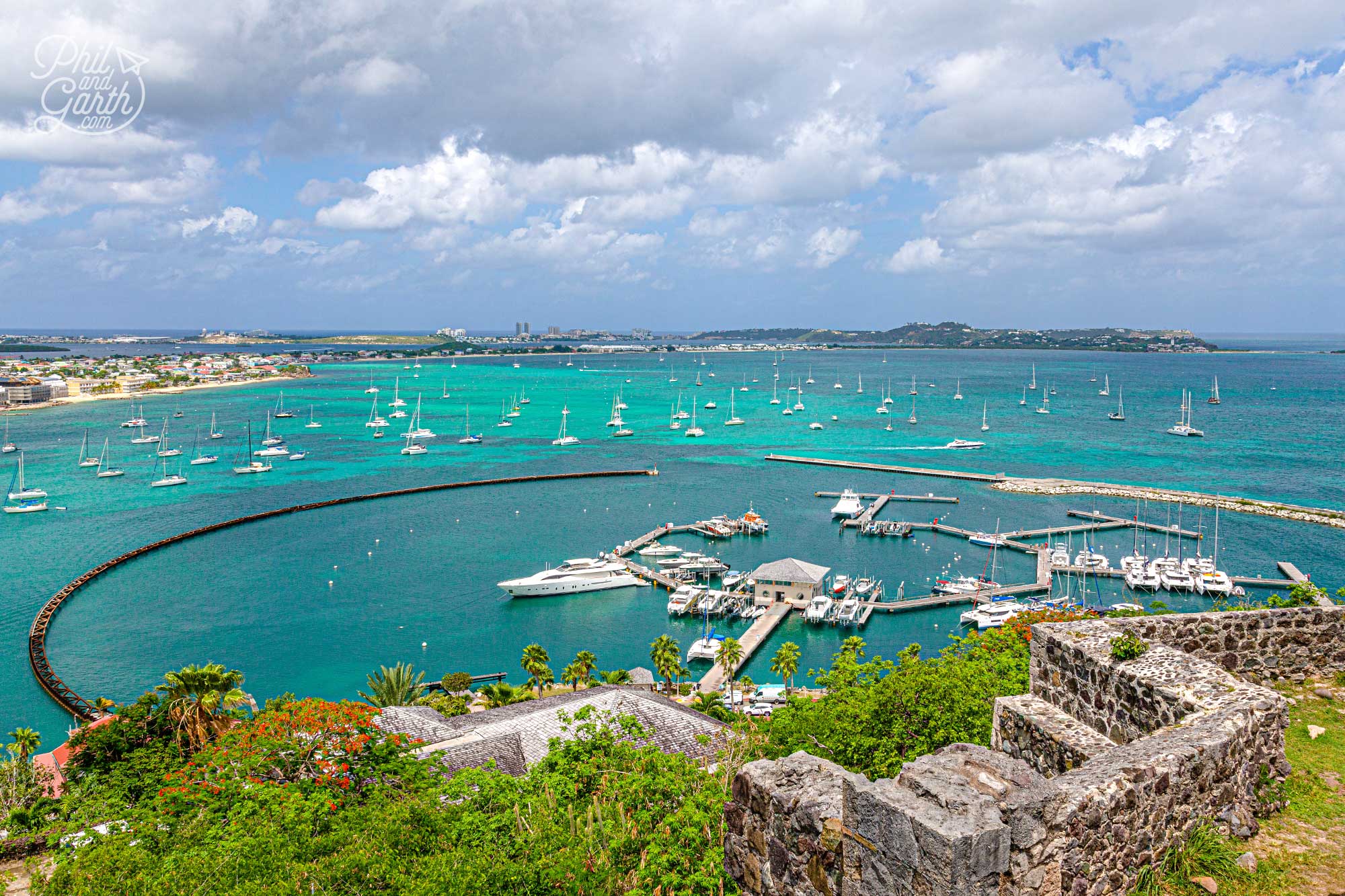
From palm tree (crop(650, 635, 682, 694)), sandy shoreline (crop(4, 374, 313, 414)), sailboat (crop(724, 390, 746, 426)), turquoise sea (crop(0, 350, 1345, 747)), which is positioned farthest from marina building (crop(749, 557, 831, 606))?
sandy shoreline (crop(4, 374, 313, 414))

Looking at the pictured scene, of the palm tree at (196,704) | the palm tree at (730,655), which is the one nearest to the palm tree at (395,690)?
the palm tree at (196,704)

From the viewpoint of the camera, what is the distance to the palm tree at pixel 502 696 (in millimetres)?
31859

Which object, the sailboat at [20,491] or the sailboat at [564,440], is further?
the sailboat at [564,440]

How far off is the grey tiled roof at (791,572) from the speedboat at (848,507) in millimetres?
17677

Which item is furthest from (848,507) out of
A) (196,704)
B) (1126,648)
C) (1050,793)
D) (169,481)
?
(169,481)

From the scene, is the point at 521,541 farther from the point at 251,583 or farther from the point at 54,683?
the point at 54,683

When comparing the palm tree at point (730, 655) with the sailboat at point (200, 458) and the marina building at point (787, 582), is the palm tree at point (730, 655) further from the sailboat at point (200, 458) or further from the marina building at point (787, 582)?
the sailboat at point (200, 458)

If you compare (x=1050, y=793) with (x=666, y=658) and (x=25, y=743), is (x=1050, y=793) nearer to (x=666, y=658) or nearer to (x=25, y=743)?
(x=666, y=658)

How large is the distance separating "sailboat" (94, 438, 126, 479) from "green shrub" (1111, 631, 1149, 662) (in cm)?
9754

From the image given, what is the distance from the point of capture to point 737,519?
2653 inches

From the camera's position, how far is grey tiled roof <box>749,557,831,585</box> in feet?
160

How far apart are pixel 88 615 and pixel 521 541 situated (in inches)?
1086

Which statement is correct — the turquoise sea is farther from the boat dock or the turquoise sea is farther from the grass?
the grass

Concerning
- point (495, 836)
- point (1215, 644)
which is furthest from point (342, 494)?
point (1215, 644)
